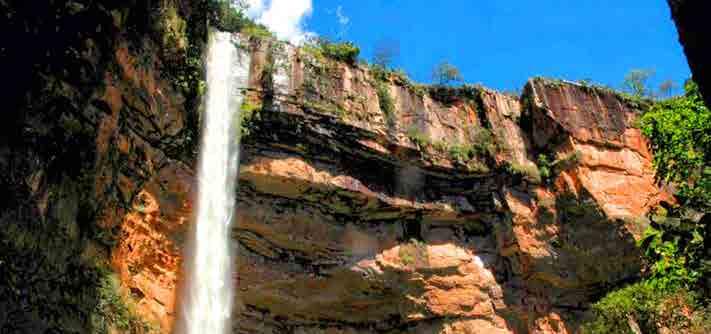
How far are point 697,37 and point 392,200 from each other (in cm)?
1531

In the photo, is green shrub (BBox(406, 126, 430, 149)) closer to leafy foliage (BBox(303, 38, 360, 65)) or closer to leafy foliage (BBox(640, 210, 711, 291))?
leafy foliage (BBox(303, 38, 360, 65))

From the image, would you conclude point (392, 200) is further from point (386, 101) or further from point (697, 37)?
point (697, 37)

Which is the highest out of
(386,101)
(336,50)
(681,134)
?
(336,50)

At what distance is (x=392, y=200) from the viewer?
722 inches

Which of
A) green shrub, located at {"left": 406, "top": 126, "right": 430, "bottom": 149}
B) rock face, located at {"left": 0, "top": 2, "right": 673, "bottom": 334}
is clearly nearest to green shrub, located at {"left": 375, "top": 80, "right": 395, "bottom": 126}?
rock face, located at {"left": 0, "top": 2, "right": 673, "bottom": 334}

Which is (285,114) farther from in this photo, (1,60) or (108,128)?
(1,60)

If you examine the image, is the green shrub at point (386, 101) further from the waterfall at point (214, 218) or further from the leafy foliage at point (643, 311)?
the leafy foliage at point (643, 311)

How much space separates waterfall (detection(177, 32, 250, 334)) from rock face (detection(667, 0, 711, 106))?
13.7 metres

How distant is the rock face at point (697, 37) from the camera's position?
120 inches

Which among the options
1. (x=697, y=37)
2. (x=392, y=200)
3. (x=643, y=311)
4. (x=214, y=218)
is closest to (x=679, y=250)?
(x=697, y=37)

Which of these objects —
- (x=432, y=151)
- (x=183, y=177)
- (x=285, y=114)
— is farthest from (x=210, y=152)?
(x=432, y=151)

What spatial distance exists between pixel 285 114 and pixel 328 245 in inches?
152

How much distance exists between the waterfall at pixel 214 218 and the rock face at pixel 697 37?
1366 centimetres

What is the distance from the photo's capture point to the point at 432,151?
1870 cm
